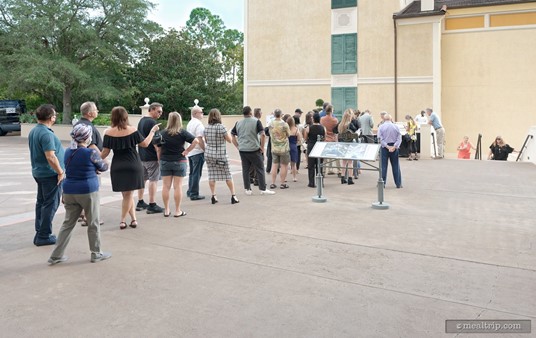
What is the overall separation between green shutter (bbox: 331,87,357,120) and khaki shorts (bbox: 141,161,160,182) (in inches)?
717

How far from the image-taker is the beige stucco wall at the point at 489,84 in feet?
79.8

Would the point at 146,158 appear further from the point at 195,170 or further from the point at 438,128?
the point at 438,128

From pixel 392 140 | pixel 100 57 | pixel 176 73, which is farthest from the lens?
pixel 176 73

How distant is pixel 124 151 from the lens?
6.77 metres

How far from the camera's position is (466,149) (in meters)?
20.6

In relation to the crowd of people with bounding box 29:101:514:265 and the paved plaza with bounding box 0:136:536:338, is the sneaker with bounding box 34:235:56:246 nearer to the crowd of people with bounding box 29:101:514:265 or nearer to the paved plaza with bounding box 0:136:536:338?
the crowd of people with bounding box 29:101:514:265

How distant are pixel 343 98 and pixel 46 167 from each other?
21073 millimetres

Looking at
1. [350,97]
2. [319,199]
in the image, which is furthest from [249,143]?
[350,97]

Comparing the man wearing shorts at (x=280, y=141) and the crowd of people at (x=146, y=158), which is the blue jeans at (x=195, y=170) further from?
the man wearing shorts at (x=280, y=141)

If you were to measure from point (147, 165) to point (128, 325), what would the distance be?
4.83m

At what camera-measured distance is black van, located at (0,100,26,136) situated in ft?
121

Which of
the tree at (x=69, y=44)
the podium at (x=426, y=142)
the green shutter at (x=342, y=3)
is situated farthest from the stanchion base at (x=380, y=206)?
the tree at (x=69, y=44)

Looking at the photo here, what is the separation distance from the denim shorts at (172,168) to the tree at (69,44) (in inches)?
977

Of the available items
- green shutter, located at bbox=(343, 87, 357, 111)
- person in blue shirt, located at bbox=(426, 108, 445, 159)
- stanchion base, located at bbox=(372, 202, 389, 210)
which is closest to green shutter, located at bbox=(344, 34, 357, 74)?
green shutter, located at bbox=(343, 87, 357, 111)
